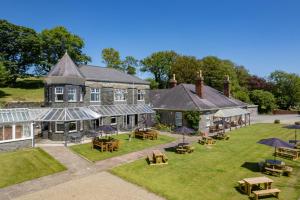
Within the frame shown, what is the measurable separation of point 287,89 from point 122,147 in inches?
2692

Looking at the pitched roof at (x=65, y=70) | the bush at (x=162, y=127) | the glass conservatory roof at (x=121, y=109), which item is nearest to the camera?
the pitched roof at (x=65, y=70)

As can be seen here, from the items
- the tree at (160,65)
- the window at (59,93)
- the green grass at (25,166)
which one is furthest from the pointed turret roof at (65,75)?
the tree at (160,65)

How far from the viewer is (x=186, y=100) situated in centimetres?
3688

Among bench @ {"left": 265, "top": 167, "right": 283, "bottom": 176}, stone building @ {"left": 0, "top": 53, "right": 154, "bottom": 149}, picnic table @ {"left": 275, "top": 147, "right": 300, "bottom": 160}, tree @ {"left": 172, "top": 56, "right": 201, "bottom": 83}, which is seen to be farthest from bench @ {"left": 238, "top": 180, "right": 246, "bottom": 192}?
tree @ {"left": 172, "top": 56, "right": 201, "bottom": 83}

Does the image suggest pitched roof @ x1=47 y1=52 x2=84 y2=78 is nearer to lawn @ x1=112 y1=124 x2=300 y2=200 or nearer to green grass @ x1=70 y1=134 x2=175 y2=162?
green grass @ x1=70 y1=134 x2=175 y2=162

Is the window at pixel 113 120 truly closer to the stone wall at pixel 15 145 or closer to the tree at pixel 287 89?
the stone wall at pixel 15 145

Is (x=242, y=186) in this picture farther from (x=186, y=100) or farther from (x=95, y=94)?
(x=95, y=94)

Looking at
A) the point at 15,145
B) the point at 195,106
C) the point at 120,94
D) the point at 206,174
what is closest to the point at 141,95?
the point at 120,94

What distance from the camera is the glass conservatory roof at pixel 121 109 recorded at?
32594 millimetres

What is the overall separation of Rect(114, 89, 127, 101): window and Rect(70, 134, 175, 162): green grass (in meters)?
7.10

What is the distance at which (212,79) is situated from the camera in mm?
67750

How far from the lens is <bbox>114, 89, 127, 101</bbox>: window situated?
35750mm

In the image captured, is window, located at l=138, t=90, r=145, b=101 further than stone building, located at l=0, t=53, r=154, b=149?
Yes

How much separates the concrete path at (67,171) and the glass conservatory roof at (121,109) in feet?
29.9
